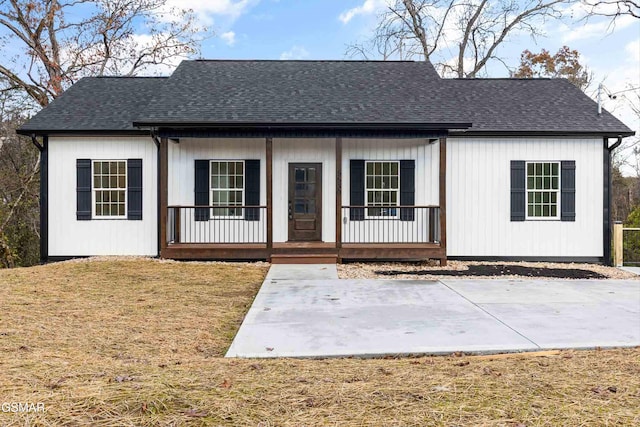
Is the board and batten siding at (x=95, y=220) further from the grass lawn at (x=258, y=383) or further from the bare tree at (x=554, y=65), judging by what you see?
the bare tree at (x=554, y=65)

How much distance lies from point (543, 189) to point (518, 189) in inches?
25.2

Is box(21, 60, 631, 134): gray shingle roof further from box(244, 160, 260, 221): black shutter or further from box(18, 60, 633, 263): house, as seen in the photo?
box(244, 160, 260, 221): black shutter

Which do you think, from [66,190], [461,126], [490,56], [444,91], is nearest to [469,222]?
[461,126]

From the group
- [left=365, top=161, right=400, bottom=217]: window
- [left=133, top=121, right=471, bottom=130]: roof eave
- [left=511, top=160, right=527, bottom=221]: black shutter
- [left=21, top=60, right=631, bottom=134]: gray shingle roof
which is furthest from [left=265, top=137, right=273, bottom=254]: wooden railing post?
[left=511, top=160, right=527, bottom=221]: black shutter

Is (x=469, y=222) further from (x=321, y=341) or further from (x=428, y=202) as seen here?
(x=321, y=341)

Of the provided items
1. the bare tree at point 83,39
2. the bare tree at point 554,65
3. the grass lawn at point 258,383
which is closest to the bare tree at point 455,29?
the bare tree at point 554,65

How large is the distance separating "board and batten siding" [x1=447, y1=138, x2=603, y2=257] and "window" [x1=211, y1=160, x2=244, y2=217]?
4.93 meters

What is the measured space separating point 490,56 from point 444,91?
1200 centimetres

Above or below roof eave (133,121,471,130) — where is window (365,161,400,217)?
below

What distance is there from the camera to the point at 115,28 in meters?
18.9

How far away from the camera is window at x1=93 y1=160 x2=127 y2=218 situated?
10.8m

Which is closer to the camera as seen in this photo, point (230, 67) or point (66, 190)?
point (66, 190)

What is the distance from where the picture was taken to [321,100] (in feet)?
35.9

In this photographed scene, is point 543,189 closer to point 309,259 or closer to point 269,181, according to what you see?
point 309,259
